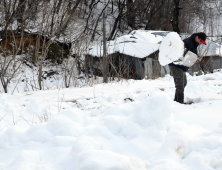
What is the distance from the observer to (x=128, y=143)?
210 cm

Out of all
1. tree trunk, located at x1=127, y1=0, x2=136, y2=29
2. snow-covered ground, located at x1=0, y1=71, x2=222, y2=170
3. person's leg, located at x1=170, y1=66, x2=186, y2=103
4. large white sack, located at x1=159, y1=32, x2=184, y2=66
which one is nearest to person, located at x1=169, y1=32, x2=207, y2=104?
person's leg, located at x1=170, y1=66, x2=186, y2=103

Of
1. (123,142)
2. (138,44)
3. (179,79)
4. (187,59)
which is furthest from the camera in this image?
(138,44)

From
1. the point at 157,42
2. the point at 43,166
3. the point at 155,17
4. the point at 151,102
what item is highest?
the point at 155,17

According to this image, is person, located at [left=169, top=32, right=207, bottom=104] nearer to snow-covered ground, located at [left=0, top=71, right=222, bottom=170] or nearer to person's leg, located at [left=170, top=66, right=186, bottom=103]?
person's leg, located at [left=170, top=66, right=186, bottom=103]

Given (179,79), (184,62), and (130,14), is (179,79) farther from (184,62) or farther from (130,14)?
(130,14)

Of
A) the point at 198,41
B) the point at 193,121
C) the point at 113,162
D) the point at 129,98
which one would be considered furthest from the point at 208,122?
the point at 129,98

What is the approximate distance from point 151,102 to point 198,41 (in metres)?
2.42

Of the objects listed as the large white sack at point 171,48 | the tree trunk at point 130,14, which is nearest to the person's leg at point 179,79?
the large white sack at point 171,48

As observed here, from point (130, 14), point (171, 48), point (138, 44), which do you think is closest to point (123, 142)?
point (171, 48)

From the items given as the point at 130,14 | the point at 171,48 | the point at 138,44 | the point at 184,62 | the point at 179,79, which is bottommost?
the point at 179,79

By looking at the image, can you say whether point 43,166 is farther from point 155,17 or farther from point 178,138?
point 155,17

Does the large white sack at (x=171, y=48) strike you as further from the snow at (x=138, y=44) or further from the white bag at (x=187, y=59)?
the snow at (x=138, y=44)

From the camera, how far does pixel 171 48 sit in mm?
4023

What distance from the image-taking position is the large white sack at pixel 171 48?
398 centimetres
